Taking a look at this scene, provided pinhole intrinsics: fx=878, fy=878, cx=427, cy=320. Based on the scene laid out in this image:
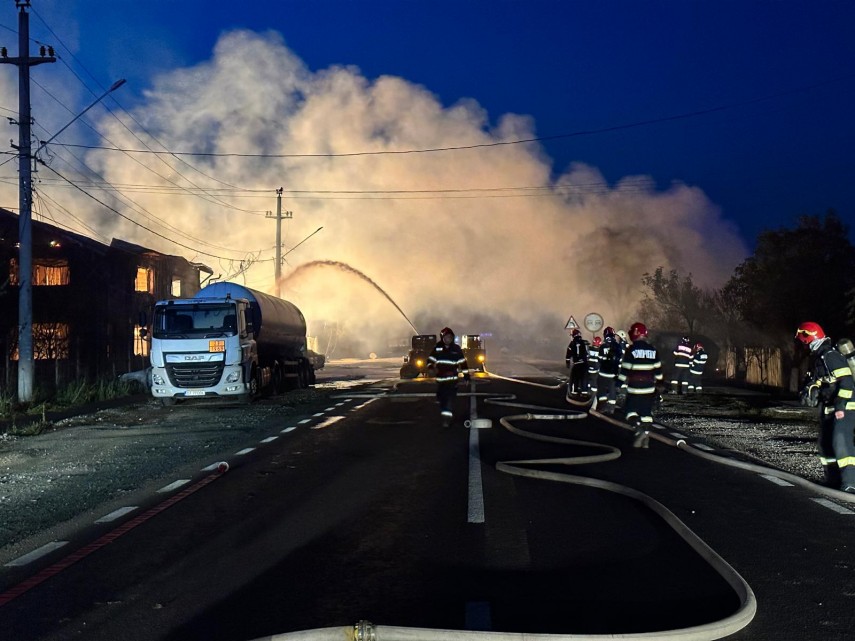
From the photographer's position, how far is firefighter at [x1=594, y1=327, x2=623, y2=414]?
18297 mm

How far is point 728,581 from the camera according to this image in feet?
17.5

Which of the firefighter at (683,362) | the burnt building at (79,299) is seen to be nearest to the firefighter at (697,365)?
the firefighter at (683,362)

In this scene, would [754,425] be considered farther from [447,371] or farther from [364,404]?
[364,404]

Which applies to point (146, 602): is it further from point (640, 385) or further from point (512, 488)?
point (640, 385)

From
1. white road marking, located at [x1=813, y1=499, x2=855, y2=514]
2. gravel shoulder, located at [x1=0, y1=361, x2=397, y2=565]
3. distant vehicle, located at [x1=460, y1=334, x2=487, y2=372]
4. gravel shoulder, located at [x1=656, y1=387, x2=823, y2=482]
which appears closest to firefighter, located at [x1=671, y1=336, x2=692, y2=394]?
gravel shoulder, located at [x1=656, y1=387, x2=823, y2=482]

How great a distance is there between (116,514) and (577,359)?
16984 millimetres

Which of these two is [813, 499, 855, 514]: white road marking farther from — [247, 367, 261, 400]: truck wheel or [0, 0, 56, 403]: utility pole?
[0, 0, 56, 403]: utility pole

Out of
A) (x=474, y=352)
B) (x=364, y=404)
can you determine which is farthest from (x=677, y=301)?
(x=364, y=404)

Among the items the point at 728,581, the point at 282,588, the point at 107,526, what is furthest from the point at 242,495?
the point at 728,581

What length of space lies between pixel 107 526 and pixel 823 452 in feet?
22.7

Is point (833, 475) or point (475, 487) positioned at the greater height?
point (833, 475)

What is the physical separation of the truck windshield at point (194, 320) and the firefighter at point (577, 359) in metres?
8.80

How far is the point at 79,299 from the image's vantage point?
38.8 meters

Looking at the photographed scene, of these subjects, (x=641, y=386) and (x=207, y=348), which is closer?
(x=641, y=386)
